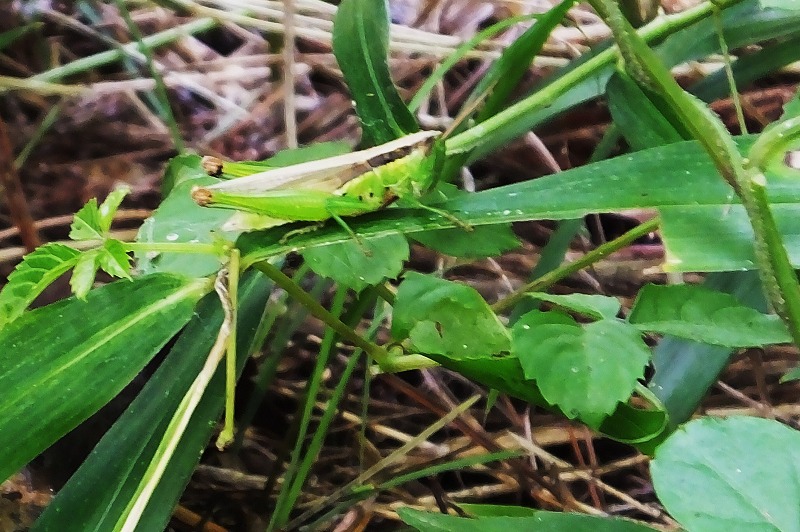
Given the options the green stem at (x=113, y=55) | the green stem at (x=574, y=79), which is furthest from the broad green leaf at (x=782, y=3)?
the green stem at (x=113, y=55)

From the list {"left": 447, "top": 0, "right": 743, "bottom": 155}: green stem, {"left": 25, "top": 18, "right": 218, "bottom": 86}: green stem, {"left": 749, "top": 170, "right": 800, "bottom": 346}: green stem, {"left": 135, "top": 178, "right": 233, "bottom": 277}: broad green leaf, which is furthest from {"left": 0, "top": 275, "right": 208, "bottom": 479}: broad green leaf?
{"left": 25, "top": 18, "right": 218, "bottom": 86}: green stem

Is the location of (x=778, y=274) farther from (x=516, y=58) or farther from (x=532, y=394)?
(x=516, y=58)

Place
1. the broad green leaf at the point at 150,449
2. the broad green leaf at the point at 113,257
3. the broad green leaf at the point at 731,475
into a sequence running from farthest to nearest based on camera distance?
the broad green leaf at the point at 150,449, the broad green leaf at the point at 113,257, the broad green leaf at the point at 731,475

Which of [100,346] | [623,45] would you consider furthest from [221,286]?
[623,45]

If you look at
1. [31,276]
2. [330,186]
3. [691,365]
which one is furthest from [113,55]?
A: [691,365]

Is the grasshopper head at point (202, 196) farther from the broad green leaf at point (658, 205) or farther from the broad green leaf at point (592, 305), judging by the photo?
the broad green leaf at point (592, 305)

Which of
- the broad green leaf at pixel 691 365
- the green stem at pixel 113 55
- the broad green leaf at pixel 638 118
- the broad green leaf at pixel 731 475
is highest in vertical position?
the green stem at pixel 113 55
